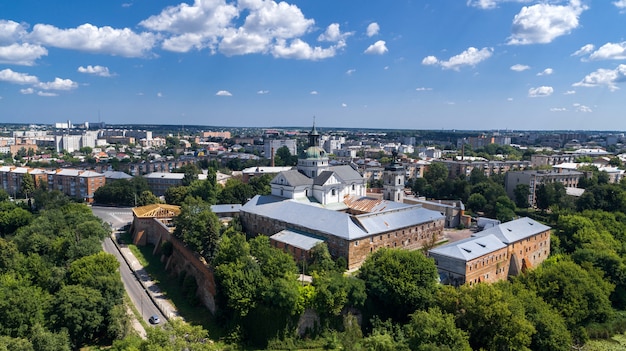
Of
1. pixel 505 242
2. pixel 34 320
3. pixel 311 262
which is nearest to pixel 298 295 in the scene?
pixel 311 262

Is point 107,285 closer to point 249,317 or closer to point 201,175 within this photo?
point 249,317

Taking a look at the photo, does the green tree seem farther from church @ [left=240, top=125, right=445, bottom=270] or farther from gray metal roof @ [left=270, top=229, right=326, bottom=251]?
gray metal roof @ [left=270, top=229, right=326, bottom=251]

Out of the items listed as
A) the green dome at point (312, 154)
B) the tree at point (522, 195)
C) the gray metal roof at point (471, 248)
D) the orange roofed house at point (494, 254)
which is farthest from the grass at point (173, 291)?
the tree at point (522, 195)

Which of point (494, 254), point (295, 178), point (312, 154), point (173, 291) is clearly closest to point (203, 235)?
point (173, 291)

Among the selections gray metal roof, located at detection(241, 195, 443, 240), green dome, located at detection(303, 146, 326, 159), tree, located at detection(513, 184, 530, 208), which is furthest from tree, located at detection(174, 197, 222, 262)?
tree, located at detection(513, 184, 530, 208)

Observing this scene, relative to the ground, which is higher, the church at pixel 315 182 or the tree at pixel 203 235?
the church at pixel 315 182

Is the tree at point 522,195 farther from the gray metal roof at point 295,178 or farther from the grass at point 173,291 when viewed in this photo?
the grass at point 173,291

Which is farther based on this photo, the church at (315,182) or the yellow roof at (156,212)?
the yellow roof at (156,212)
